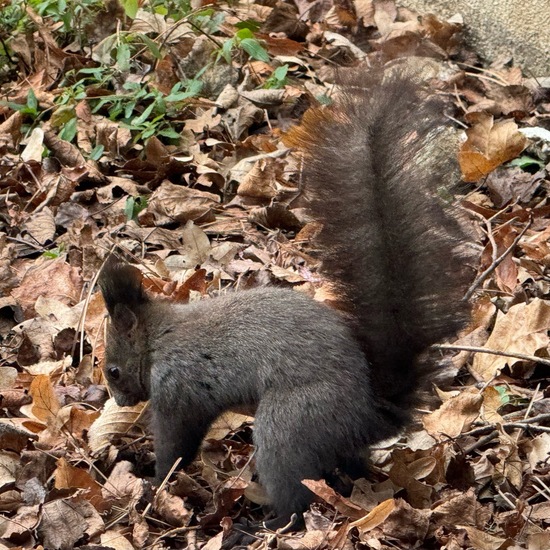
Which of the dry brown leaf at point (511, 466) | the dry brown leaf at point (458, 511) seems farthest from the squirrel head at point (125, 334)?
the dry brown leaf at point (511, 466)

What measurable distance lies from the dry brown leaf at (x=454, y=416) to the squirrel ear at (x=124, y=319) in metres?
1.07

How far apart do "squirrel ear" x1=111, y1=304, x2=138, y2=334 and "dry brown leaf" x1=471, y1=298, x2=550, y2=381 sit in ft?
4.35

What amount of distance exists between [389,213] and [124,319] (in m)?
1.06

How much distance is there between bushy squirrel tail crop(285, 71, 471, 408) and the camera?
297cm

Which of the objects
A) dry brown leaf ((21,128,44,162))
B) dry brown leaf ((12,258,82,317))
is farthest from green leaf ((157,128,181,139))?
dry brown leaf ((12,258,82,317))

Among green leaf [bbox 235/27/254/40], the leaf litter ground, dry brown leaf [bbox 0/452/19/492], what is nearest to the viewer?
the leaf litter ground

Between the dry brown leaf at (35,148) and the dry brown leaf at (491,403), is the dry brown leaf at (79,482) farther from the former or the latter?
the dry brown leaf at (35,148)

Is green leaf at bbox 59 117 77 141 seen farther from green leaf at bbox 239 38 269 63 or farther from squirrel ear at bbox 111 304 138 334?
squirrel ear at bbox 111 304 138 334

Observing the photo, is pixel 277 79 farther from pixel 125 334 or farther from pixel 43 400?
pixel 43 400

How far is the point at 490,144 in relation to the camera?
483cm

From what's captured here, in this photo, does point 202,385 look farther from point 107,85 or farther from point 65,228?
point 107,85

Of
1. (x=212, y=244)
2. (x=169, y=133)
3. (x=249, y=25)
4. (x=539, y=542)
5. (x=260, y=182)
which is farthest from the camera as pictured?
(x=249, y=25)

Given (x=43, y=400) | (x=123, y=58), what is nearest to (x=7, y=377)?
(x=43, y=400)

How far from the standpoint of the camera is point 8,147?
217 inches
